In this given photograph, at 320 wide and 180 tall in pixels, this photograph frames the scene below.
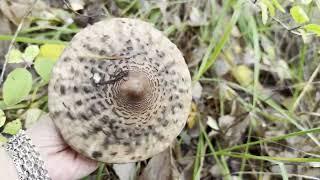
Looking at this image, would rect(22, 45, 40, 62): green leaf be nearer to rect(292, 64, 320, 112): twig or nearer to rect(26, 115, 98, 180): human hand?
rect(26, 115, 98, 180): human hand

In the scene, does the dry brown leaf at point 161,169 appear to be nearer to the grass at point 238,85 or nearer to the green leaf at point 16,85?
the grass at point 238,85

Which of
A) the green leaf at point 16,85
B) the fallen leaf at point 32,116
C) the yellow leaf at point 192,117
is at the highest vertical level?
the green leaf at point 16,85

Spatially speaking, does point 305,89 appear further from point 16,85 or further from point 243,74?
point 16,85

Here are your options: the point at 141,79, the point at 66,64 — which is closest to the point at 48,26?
the point at 66,64

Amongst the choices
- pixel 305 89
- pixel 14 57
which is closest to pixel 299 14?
pixel 305 89

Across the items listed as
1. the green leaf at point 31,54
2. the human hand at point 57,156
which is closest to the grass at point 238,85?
the green leaf at point 31,54

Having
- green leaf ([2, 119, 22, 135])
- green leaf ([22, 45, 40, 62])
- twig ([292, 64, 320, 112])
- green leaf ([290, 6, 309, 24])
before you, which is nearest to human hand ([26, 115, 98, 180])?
green leaf ([2, 119, 22, 135])
